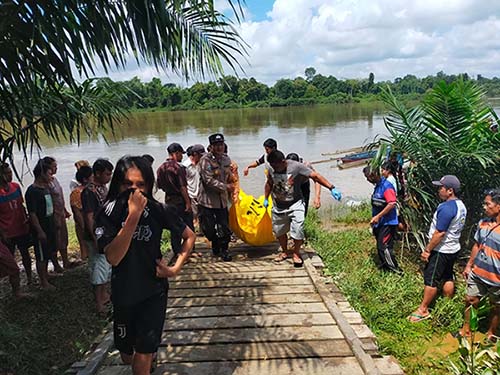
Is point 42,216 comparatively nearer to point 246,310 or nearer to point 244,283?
point 244,283

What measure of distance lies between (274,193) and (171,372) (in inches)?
98.0

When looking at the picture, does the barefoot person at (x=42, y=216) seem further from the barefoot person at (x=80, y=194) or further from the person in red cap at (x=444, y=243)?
the person in red cap at (x=444, y=243)

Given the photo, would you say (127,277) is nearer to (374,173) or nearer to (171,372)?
(171,372)

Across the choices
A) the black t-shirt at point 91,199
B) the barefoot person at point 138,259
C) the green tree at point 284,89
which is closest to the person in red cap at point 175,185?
the black t-shirt at point 91,199

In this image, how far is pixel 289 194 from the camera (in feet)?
15.3

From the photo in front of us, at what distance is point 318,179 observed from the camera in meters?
4.52

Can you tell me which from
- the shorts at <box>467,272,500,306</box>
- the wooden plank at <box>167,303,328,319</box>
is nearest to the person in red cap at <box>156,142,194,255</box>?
the wooden plank at <box>167,303,328,319</box>

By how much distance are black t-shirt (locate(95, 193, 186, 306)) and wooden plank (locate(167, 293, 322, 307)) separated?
1.54 meters

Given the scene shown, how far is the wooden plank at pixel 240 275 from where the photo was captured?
14.3ft

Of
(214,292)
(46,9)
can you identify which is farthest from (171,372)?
(46,9)

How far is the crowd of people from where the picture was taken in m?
2.26

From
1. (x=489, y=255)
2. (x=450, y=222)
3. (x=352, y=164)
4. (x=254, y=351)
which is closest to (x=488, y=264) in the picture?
(x=489, y=255)

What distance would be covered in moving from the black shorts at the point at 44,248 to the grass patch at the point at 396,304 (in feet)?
9.87

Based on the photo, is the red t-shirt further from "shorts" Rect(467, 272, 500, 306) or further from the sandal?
"shorts" Rect(467, 272, 500, 306)
